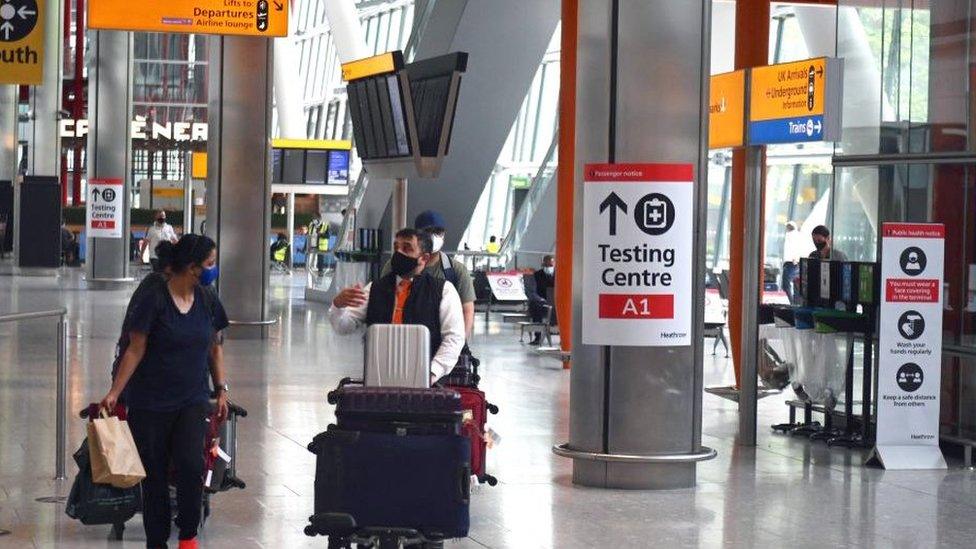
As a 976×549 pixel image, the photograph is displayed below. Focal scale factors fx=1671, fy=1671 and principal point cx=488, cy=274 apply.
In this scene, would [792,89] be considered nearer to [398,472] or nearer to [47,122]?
[398,472]

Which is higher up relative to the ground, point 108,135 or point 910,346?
point 108,135

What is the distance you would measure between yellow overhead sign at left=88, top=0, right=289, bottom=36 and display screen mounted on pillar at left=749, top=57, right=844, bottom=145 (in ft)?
23.2

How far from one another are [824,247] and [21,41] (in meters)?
10.5

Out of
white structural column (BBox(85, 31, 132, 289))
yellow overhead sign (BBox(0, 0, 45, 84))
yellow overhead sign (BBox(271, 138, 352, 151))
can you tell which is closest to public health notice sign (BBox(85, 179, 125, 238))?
white structural column (BBox(85, 31, 132, 289))

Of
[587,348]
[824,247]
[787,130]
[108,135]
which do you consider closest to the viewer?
[587,348]

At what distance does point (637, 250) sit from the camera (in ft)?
34.7

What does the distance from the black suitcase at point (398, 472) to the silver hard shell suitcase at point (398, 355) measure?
1.37 metres

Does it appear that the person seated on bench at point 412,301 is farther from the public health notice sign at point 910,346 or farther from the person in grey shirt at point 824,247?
the person in grey shirt at point 824,247

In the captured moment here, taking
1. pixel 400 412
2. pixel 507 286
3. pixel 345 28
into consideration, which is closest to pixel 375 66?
pixel 507 286

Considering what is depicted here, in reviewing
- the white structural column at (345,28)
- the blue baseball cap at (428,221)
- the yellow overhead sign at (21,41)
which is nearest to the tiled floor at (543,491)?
the blue baseball cap at (428,221)

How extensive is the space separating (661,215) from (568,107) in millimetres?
9656

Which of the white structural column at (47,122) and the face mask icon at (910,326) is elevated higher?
the white structural column at (47,122)

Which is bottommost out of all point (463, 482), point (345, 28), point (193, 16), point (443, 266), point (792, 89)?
point (463, 482)

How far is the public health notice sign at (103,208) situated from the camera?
37.6m
